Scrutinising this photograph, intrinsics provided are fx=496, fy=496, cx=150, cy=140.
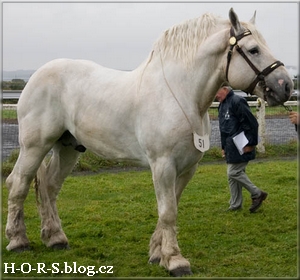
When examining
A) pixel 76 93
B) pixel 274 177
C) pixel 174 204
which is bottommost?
pixel 274 177

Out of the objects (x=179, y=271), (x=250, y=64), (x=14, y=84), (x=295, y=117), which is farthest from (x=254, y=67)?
(x=14, y=84)

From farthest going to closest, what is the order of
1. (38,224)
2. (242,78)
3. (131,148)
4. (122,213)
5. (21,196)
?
(122,213), (38,224), (21,196), (131,148), (242,78)

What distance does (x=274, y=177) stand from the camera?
9445 mm

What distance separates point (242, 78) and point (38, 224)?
3561 mm

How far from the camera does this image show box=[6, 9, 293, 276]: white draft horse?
14.3 ft

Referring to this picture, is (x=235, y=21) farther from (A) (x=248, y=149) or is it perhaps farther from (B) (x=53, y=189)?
(A) (x=248, y=149)

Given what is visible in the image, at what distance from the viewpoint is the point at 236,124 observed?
7137 millimetres

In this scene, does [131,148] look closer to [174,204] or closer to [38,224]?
[174,204]

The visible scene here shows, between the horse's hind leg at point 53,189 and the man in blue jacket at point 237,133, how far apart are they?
7.98 feet

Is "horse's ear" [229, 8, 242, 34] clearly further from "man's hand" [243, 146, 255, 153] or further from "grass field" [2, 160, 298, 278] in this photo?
"man's hand" [243, 146, 255, 153]

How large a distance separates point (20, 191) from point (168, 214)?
72.3 inches

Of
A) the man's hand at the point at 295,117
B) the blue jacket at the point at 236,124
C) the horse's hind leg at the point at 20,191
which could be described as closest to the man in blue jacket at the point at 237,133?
the blue jacket at the point at 236,124

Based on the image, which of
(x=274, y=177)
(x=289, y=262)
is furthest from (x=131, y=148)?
(x=274, y=177)

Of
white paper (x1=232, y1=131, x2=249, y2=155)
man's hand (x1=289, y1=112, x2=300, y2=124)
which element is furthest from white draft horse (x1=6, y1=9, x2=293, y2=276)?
white paper (x1=232, y1=131, x2=249, y2=155)
